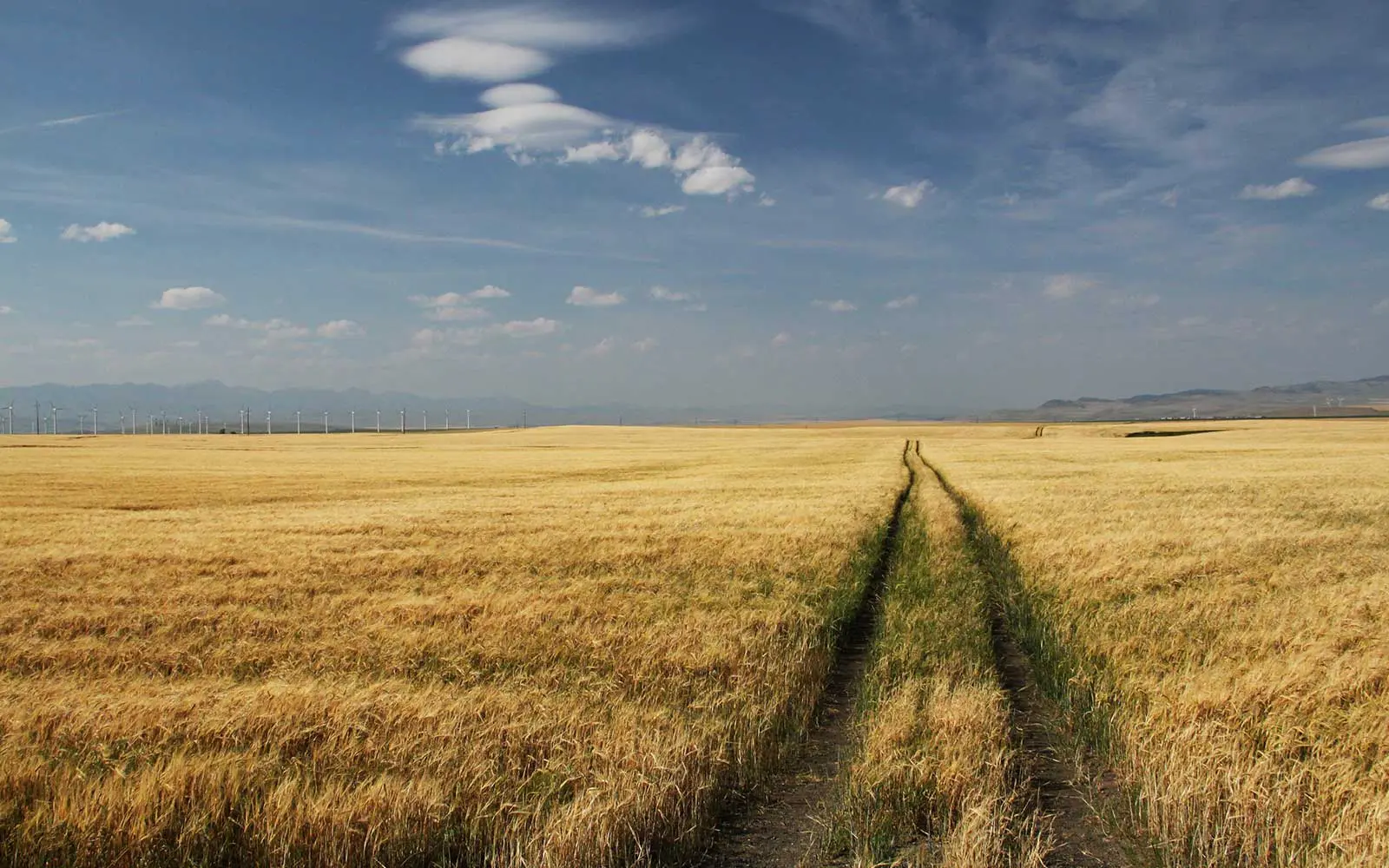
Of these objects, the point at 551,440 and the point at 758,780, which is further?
the point at 551,440

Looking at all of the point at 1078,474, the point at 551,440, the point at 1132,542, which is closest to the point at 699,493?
the point at 1132,542

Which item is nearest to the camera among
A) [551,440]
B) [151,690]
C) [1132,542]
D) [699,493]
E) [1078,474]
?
[151,690]

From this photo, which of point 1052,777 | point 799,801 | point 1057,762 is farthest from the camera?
point 1057,762

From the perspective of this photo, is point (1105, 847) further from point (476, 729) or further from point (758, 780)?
point (476, 729)

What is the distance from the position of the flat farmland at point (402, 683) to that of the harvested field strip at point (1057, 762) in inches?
88.3

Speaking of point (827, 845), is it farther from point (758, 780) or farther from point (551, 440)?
point (551, 440)

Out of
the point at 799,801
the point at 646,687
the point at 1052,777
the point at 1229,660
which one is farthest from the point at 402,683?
the point at 1229,660

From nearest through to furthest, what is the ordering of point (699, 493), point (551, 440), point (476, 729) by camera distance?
point (476, 729)
point (699, 493)
point (551, 440)

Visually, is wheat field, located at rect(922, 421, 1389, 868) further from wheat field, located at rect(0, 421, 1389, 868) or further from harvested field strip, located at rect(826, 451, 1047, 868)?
harvested field strip, located at rect(826, 451, 1047, 868)

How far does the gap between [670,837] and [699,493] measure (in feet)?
102

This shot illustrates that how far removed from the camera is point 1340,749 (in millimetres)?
7344

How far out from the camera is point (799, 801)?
23.0 feet

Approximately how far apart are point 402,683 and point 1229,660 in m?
9.66

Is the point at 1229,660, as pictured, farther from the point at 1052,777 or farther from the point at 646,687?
the point at 646,687
